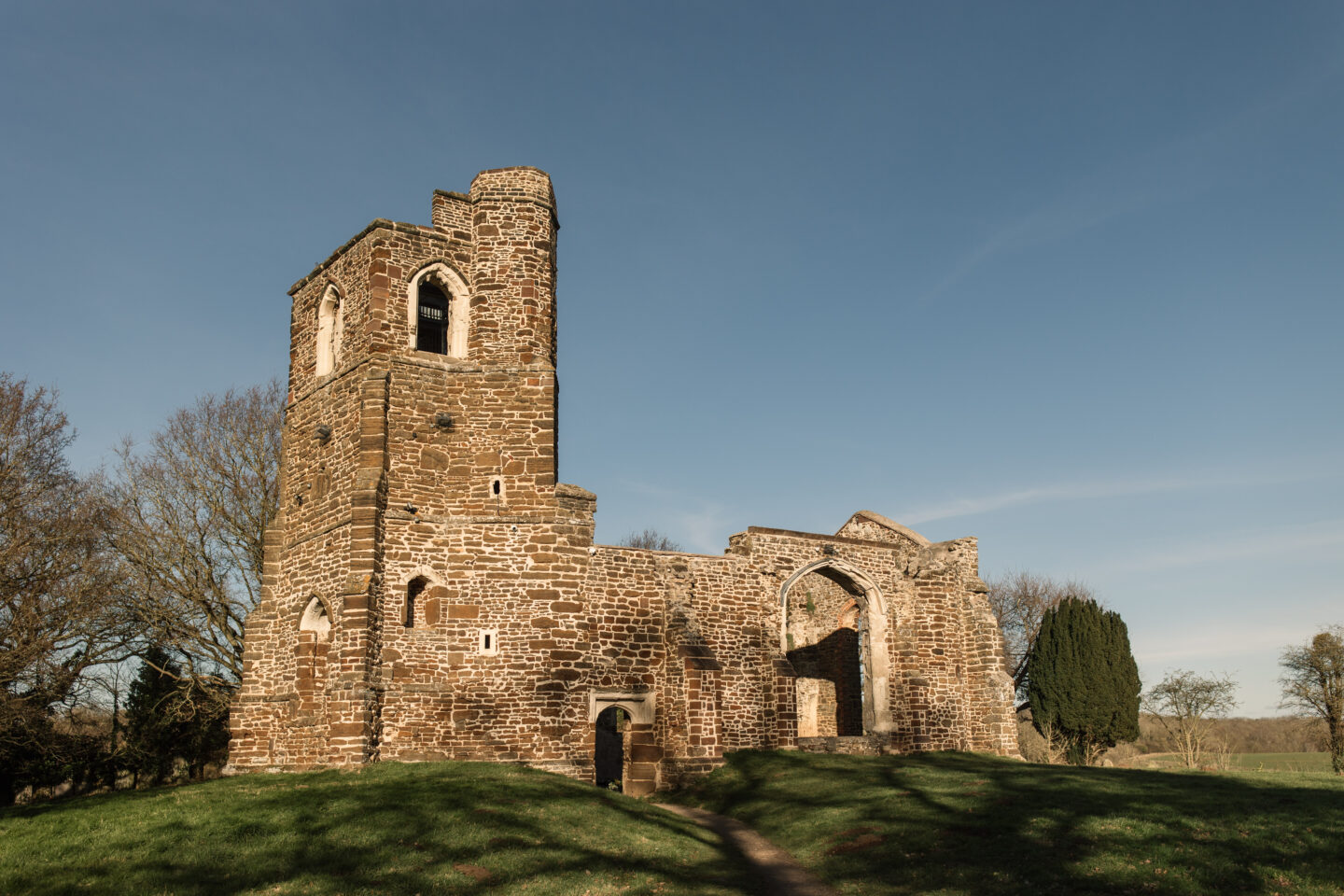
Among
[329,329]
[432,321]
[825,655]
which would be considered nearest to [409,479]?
[329,329]

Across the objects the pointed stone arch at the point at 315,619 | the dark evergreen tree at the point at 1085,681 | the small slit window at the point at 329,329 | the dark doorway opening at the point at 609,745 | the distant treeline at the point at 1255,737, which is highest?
the small slit window at the point at 329,329

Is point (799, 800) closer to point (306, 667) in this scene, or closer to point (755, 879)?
point (755, 879)

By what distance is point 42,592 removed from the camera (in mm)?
20531

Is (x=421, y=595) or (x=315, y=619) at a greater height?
(x=421, y=595)

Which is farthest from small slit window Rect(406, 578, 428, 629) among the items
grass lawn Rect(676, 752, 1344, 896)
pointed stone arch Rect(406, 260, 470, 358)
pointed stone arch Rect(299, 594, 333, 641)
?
grass lawn Rect(676, 752, 1344, 896)

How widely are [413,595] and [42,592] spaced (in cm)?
873

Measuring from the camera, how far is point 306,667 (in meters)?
18.2

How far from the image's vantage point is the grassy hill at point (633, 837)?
10.1 m

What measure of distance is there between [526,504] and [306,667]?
5.09 meters

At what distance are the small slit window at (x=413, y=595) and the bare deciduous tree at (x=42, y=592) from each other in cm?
753

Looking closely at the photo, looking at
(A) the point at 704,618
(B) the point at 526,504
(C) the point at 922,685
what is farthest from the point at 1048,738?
(B) the point at 526,504

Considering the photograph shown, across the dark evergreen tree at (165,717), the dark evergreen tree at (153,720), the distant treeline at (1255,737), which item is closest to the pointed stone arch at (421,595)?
the dark evergreen tree at (165,717)

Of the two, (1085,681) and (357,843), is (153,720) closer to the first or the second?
(357,843)

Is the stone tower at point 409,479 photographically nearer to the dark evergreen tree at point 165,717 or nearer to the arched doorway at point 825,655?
the dark evergreen tree at point 165,717
